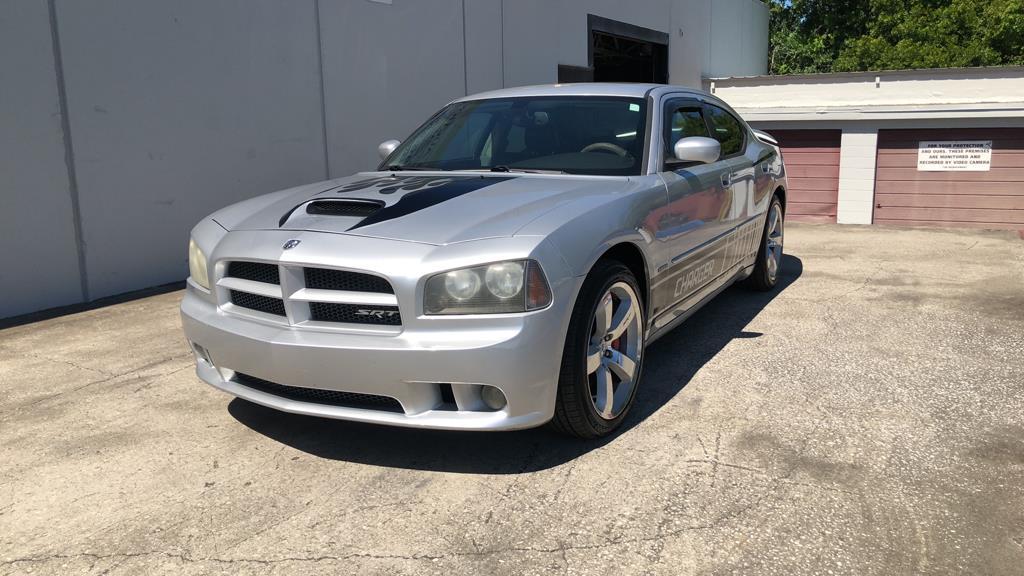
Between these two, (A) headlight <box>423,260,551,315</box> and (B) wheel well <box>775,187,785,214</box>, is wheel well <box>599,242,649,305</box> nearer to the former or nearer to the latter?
(A) headlight <box>423,260,551,315</box>

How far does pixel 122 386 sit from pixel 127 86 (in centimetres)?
375

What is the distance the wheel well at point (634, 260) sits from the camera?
3.91 metres

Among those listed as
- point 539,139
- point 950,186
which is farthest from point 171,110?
point 950,186

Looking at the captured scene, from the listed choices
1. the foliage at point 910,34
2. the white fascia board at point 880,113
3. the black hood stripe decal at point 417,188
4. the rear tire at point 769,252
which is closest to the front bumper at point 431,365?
the black hood stripe decal at point 417,188

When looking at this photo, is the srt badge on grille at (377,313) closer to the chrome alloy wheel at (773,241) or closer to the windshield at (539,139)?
the windshield at (539,139)

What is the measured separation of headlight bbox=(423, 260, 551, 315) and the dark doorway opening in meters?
13.7

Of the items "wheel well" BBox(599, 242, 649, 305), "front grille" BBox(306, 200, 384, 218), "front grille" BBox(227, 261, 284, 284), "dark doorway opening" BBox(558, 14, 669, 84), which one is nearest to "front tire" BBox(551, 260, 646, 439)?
"wheel well" BBox(599, 242, 649, 305)

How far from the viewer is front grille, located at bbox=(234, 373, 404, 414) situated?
3.30m

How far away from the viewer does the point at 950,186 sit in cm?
1304

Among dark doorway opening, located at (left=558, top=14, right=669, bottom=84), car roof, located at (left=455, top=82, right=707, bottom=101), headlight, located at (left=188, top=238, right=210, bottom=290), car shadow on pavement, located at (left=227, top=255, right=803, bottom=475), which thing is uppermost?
dark doorway opening, located at (left=558, top=14, right=669, bottom=84)

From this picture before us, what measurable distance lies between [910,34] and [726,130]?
2529 centimetres

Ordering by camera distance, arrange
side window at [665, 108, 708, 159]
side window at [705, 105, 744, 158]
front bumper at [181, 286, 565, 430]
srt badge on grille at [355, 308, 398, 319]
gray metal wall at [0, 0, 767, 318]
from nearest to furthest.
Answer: front bumper at [181, 286, 565, 430], srt badge on grille at [355, 308, 398, 319], side window at [665, 108, 708, 159], side window at [705, 105, 744, 158], gray metal wall at [0, 0, 767, 318]

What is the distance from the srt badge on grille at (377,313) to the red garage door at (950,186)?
12252 mm

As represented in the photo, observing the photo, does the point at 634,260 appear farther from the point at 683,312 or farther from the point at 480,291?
the point at 480,291
